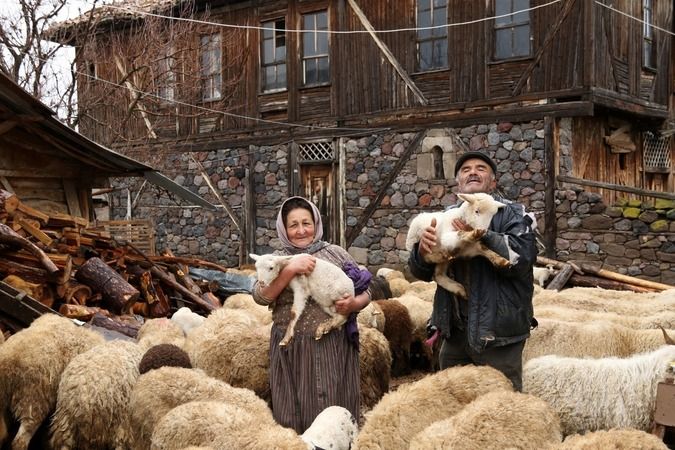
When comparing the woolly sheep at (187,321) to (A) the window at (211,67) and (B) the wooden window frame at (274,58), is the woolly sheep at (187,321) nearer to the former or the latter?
(B) the wooden window frame at (274,58)

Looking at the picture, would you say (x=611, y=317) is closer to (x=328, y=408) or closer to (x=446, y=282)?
(x=446, y=282)

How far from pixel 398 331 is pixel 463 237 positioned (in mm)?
4312

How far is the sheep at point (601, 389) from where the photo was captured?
3.99 m

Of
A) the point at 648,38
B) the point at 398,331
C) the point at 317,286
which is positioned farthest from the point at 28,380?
the point at 648,38

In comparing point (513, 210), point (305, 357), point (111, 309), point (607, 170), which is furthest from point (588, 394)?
point (607, 170)

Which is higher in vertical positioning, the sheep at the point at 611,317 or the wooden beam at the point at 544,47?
the wooden beam at the point at 544,47

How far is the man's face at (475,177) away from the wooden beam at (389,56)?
36.5 ft

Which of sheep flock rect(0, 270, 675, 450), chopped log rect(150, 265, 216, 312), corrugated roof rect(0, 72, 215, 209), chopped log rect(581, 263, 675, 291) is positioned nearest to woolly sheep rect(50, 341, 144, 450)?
sheep flock rect(0, 270, 675, 450)

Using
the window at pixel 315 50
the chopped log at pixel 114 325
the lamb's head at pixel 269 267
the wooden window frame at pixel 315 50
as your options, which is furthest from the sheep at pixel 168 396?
the window at pixel 315 50

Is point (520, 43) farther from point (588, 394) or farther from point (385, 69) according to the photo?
point (588, 394)

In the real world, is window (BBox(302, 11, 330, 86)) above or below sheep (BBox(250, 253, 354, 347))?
above

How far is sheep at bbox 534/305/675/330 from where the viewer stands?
6547mm

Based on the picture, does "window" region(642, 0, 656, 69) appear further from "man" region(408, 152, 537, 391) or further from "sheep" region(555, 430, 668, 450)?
"sheep" region(555, 430, 668, 450)

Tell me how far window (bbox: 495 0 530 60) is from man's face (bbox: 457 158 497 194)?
1051 cm
